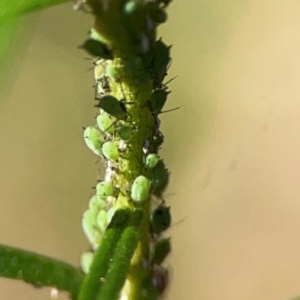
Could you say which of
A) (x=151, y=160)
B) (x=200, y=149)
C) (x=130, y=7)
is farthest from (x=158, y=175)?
(x=200, y=149)

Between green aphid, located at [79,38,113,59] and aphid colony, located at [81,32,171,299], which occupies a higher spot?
green aphid, located at [79,38,113,59]

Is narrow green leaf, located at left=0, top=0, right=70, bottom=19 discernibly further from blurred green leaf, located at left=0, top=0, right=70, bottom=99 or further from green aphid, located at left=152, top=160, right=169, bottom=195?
green aphid, located at left=152, top=160, right=169, bottom=195

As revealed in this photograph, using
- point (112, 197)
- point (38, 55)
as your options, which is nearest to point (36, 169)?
point (38, 55)

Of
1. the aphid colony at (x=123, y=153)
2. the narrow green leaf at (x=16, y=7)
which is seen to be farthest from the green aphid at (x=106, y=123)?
the narrow green leaf at (x=16, y=7)

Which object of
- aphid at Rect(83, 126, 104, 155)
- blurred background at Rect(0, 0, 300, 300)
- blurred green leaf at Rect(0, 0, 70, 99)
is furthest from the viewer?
blurred background at Rect(0, 0, 300, 300)

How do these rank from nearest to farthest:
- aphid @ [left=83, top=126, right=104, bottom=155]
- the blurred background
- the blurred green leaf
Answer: the blurred green leaf → aphid @ [left=83, top=126, right=104, bottom=155] → the blurred background

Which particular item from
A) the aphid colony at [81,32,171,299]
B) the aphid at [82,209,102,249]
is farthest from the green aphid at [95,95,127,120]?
the aphid at [82,209,102,249]
